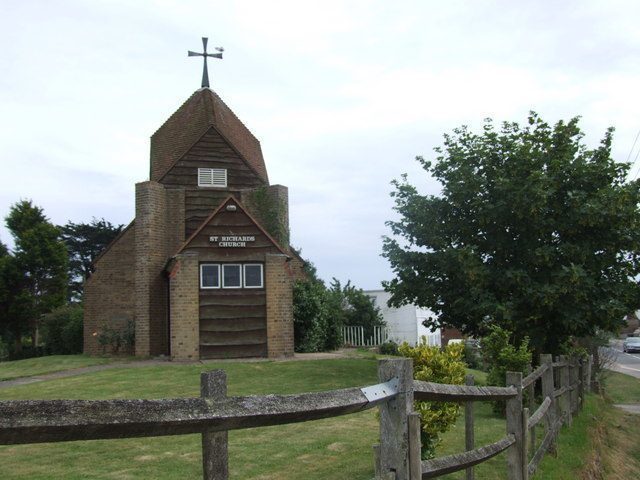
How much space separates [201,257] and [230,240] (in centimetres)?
109

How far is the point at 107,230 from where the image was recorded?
55969 mm

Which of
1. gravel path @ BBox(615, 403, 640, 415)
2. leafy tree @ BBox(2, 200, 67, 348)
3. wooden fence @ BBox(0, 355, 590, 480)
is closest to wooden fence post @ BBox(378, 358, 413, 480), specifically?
wooden fence @ BBox(0, 355, 590, 480)

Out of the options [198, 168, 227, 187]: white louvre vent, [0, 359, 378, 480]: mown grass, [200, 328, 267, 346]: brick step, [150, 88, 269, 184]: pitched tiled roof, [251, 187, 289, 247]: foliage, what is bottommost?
[0, 359, 378, 480]: mown grass

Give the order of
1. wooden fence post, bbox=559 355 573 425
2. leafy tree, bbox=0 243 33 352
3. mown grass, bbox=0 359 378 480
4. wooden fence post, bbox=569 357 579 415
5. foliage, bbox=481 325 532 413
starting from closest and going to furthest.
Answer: mown grass, bbox=0 359 378 480, wooden fence post, bbox=559 355 573 425, foliage, bbox=481 325 532 413, wooden fence post, bbox=569 357 579 415, leafy tree, bbox=0 243 33 352

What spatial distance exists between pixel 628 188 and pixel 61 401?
51.2ft

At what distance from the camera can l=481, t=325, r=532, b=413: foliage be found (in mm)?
11922

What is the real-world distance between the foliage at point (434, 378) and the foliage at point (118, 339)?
19228 millimetres

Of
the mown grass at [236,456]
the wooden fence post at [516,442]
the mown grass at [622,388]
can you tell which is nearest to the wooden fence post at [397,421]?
the wooden fence post at [516,442]

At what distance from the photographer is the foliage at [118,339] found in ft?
82.0

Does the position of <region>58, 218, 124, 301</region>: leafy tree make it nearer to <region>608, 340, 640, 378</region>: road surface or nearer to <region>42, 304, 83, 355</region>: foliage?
<region>42, 304, 83, 355</region>: foliage

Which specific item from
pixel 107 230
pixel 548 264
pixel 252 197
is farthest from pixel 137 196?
pixel 107 230

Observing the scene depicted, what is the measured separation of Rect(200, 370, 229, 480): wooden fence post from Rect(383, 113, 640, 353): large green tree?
42.6 feet

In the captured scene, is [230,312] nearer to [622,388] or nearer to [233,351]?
[233,351]

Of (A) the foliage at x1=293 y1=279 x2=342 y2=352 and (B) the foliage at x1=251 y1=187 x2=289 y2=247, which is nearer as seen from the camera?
(A) the foliage at x1=293 y1=279 x2=342 y2=352
